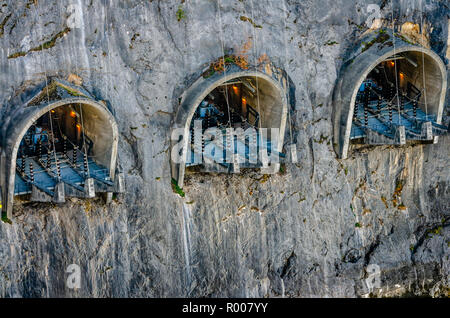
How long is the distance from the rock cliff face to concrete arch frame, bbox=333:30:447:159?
23cm

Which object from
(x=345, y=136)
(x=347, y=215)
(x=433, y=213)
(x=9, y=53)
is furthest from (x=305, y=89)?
(x=9, y=53)

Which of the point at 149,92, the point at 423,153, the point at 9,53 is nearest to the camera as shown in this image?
the point at 9,53

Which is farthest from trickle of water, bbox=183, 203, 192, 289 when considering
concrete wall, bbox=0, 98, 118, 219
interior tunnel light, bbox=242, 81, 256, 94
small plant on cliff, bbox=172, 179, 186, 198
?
interior tunnel light, bbox=242, 81, 256, 94

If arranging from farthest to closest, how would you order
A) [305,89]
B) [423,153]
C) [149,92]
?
[423,153]
[305,89]
[149,92]

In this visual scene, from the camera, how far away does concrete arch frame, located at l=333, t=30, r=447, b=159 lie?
22953 millimetres

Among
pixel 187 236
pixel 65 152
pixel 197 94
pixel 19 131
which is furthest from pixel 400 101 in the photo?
pixel 19 131

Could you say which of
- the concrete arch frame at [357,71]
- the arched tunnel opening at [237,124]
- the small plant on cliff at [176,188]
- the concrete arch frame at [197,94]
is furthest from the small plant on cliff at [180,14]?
the concrete arch frame at [357,71]

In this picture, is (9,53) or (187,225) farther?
(187,225)

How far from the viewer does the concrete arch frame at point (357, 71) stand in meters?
23.0

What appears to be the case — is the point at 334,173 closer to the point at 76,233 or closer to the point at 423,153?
the point at 423,153

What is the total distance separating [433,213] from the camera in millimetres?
25266

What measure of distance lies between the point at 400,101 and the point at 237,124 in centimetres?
421

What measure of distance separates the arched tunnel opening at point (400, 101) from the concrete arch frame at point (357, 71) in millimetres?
149

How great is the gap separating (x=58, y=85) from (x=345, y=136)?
22.5ft
